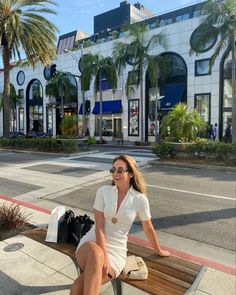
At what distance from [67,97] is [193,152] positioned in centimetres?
2755

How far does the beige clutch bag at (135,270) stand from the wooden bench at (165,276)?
4 cm

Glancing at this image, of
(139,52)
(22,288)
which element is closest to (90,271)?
(22,288)

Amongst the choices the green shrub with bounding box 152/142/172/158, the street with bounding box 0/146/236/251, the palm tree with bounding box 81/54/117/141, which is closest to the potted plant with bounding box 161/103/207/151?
the green shrub with bounding box 152/142/172/158

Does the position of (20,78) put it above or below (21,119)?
above

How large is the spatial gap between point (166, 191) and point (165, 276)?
20.0ft

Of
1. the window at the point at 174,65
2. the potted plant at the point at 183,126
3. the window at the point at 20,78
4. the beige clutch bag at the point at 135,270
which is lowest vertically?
the beige clutch bag at the point at 135,270

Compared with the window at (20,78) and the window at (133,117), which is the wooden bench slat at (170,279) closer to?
the window at (133,117)

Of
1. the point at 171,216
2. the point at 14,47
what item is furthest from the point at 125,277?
the point at 14,47

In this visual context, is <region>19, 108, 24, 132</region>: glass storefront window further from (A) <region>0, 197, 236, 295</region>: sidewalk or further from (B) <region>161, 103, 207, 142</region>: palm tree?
(A) <region>0, 197, 236, 295</region>: sidewalk

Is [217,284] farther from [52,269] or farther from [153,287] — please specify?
[52,269]

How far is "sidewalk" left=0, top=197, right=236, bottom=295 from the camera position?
3518mm

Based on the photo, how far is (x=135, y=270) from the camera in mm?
2879

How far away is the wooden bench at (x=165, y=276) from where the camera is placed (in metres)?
2.68

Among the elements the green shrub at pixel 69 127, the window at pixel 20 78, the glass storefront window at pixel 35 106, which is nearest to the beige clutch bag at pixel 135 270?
the green shrub at pixel 69 127
